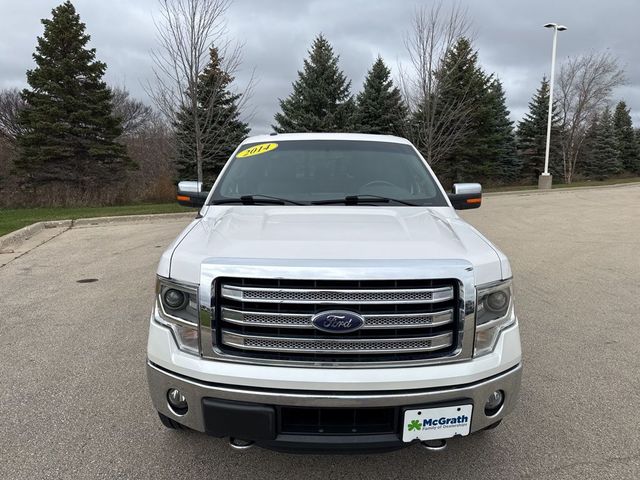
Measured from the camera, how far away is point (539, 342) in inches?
164

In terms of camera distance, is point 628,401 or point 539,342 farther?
point 539,342

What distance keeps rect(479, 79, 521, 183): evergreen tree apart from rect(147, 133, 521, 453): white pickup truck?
33772 millimetres

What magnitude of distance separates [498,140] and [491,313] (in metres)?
37.4

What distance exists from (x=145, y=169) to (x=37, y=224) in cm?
2424

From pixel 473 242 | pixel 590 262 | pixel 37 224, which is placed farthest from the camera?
pixel 37 224

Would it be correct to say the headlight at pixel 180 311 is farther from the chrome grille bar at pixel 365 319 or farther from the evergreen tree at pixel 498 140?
the evergreen tree at pixel 498 140

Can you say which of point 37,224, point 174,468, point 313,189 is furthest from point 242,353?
point 37,224

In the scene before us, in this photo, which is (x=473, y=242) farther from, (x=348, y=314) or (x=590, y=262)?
(x=590, y=262)

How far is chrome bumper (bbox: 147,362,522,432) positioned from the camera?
78.4 inches

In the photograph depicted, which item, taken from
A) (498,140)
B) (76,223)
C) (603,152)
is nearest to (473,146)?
(498,140)

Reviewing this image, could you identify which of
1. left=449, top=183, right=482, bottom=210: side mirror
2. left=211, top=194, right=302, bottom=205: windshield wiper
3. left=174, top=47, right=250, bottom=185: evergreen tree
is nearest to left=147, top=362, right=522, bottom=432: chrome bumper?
left=211, top=194, right=302, bottom=205: windshield wiper

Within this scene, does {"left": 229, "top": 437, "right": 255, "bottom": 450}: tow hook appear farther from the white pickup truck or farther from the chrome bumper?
the chrome bumper

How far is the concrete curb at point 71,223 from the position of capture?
29.9 ft

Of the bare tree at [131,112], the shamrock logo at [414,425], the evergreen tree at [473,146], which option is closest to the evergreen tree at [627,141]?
the evergreen tree at [473,146]
